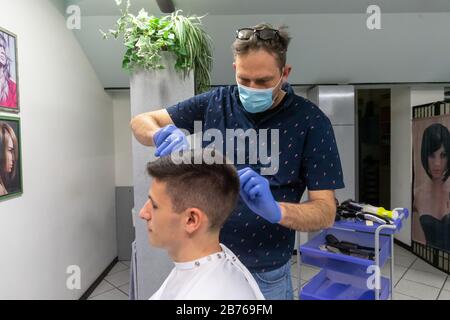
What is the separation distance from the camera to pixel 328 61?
10.3ft

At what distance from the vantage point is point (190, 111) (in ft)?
4.03

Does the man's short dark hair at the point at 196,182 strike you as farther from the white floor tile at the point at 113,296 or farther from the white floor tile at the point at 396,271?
the white floor tile at the point at 396,271

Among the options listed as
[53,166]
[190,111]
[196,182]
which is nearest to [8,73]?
[53,166]

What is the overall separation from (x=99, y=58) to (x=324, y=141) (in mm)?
2657

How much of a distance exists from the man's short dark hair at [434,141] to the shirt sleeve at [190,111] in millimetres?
3160

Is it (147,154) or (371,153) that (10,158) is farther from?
(371,153)

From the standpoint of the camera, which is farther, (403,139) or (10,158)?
(403,139)

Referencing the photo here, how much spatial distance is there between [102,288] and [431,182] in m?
3.63

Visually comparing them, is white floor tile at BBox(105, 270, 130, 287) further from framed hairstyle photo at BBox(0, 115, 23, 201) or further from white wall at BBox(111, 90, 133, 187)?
framed hairstyle photo at BBox(0, 115, 23, 201)

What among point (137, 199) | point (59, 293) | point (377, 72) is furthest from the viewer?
point (377, 72)

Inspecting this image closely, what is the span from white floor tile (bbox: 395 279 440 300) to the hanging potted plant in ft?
9.18

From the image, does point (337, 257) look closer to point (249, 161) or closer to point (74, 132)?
point (249, 161)

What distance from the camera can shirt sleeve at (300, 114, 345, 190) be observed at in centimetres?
102

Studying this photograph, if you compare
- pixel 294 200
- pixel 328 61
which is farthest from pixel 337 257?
pixel 328 61
